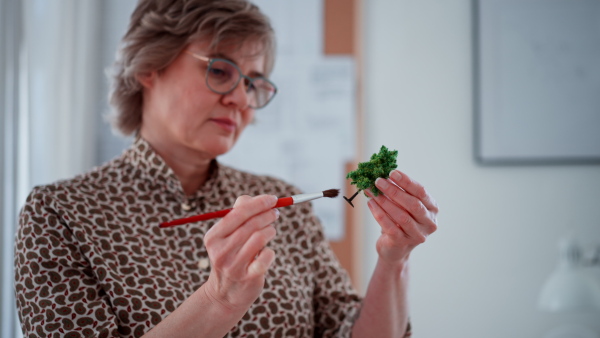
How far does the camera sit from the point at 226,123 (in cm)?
123

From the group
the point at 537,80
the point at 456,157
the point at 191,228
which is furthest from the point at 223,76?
the point at 537,80

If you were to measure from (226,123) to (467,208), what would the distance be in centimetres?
131

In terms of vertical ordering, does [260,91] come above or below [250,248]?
above

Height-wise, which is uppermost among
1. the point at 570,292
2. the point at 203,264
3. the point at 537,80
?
the point at 537,80

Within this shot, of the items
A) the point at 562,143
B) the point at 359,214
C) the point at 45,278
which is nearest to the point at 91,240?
the point at 45,278

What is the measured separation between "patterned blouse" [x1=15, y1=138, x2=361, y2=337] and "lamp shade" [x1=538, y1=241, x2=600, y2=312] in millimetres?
1017

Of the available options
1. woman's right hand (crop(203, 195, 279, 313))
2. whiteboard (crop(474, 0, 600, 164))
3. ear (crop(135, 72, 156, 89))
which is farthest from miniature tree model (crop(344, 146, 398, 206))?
whiteboard (crop(474, 0, 600, 164))

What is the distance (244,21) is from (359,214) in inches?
44.9

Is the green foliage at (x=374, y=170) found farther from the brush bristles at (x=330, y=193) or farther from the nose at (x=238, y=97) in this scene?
the nose at (x=238, y=97)

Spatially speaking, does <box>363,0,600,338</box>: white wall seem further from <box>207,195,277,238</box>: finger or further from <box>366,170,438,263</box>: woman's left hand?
<box>207,195,277,238</box>: finger

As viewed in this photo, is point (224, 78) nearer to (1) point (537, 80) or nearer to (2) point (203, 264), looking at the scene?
(2) point (203, 264)

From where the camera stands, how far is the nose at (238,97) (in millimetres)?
1218

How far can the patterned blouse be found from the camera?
988 millimetres

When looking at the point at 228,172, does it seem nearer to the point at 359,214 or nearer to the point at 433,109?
the point at 359,214
